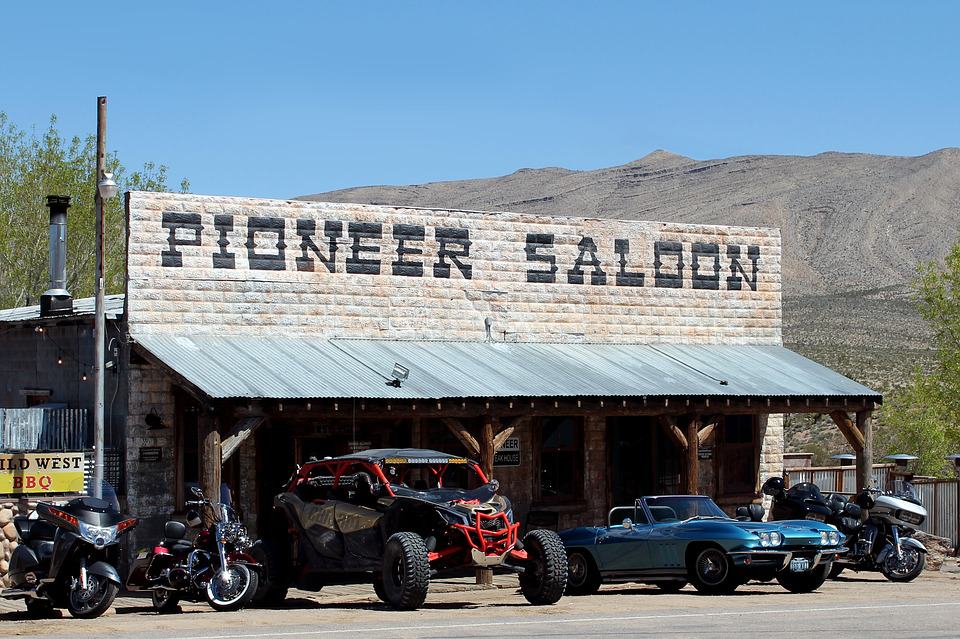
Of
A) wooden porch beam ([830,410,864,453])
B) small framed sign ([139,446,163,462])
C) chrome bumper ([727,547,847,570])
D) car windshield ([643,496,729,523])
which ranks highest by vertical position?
wooden porch beam ([830,410,864,453])

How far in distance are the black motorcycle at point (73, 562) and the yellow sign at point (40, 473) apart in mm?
4273

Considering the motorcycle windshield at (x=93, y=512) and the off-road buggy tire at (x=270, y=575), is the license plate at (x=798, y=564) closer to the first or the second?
the off-road buggy tire at (x=270, y=575)

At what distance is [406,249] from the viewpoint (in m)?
24.5

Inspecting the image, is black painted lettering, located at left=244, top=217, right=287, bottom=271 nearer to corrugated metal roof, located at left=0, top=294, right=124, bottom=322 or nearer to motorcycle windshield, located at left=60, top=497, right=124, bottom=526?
corrugated metal roof, located at left=0, top=294, right=124, bottom=322

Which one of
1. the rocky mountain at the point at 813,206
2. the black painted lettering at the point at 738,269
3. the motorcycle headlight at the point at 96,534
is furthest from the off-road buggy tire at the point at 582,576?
the rocky mountain at the point at 813,206

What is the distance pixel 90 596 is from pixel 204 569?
4.23 ft

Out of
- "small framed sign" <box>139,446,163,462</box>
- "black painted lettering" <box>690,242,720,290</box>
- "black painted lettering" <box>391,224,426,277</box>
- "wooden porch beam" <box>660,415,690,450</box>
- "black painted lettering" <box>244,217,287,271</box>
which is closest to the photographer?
"small framed sign" <box>139,446,163,462</box>

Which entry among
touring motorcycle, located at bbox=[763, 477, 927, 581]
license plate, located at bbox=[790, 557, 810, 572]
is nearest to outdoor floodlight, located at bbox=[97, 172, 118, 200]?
license plate, located at bbox=[790, 557, 810, 572]

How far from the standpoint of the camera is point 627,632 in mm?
13430

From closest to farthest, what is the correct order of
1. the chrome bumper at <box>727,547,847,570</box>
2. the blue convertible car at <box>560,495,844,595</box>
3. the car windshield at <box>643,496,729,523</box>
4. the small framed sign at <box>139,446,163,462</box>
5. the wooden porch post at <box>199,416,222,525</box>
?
the chrome bumper at <box>727,547,847,570</box>
the blue convertible car at <box>560,495,844,595</box>
the car windshield at <box>643,496,729,523</box>
the wooden porch post at <box>199,416,222,525</box>
the small framed sign at <box>139,446,163,462</box>

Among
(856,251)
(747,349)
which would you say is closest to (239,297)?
(747,349)

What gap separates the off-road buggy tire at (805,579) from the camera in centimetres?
1886

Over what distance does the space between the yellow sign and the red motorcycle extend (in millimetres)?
4203

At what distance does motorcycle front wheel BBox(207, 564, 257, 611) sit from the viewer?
16.2 metres
